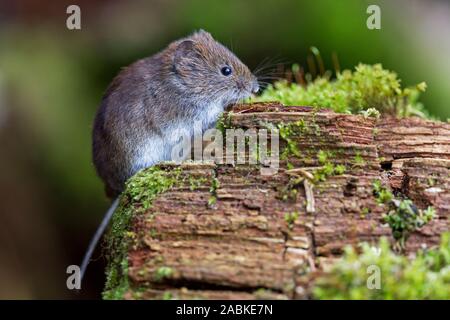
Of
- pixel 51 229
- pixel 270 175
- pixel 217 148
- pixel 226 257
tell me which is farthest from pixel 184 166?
pixel 51 229

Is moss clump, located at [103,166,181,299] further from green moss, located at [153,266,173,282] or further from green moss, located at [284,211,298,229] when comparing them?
green moss, located at [284,211,298,229]

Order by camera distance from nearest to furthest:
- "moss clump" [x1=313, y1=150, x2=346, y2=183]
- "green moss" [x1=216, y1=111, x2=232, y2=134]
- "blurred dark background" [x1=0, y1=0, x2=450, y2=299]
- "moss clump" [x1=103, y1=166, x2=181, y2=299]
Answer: "moss clump" [x1=103, y1=166, x2=181, y2=299] < "moss clump" [x1=313, y1=150, x2=346, y2=183] < "green moss" [x1=216, y1=111, x2=232, y2=134] < "blurred dark background" [x1=0, y1=0, x2=450, y2=299]

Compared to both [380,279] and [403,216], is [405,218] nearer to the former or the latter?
[403,216]

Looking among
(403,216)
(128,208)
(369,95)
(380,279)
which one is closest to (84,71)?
(369,95)

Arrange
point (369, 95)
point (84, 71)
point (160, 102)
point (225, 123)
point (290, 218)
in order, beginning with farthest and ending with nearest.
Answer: point (84, 71)
point (369, 95)
point (160, 102)
point (225, 123)
point (290, 218)

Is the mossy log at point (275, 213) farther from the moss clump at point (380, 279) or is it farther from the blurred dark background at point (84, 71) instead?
the blurred dark background at point (84, 71)

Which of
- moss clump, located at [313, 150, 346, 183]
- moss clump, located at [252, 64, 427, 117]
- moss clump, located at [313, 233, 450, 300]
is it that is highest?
moss clump, located at [252, 64, 427, 117]

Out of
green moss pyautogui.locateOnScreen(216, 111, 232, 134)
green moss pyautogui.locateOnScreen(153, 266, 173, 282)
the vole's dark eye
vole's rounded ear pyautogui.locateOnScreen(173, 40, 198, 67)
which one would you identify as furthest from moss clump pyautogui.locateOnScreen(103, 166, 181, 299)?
the vole's dark eye
